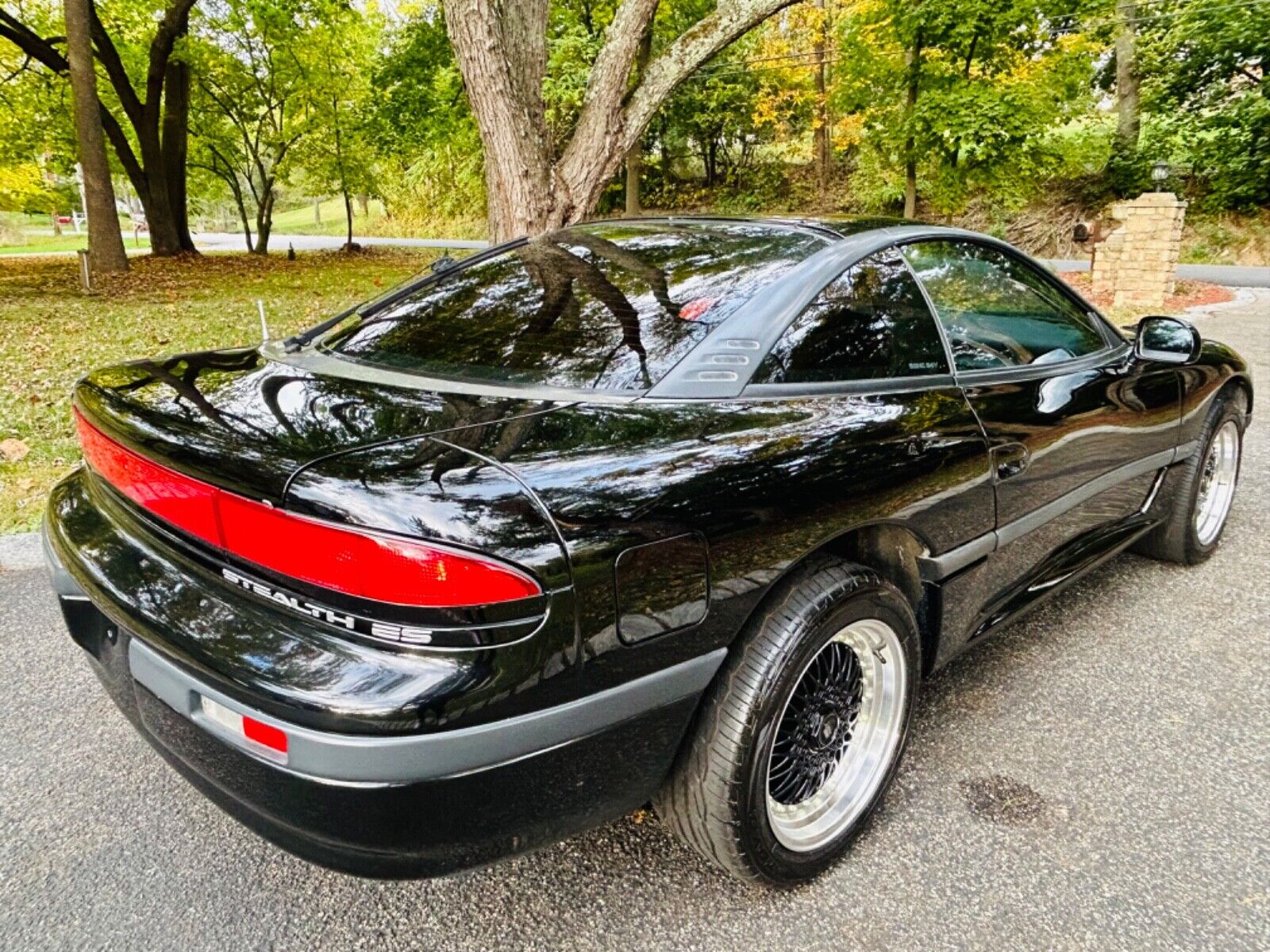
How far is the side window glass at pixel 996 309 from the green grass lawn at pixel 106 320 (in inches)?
162

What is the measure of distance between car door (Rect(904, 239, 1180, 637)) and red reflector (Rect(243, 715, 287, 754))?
1849mm

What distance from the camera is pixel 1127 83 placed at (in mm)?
21250

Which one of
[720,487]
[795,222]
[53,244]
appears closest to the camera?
[720,487]

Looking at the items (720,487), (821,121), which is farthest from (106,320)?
(821,121)

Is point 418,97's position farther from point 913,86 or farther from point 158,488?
point 158,488

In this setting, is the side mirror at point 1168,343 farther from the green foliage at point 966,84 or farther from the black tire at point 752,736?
the green foliage at point 966,84

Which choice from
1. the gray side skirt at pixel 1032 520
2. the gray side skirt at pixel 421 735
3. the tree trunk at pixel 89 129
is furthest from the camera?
the tree trunk at pixel 89 129

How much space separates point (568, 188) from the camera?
6.66 meters

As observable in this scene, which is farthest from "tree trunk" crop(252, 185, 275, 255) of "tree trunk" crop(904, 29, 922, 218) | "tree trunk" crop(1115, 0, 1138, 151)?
"tree trunk" crop(1115, 0, 1138, 151)

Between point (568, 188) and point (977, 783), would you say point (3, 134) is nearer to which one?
point (568, 188)

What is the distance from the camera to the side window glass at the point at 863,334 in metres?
1.93

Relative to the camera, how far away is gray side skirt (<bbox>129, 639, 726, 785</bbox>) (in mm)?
1299

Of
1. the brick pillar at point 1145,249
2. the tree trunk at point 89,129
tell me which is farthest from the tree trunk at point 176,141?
the brick pillar at point 1145,249

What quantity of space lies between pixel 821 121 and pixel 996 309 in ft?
71.9
